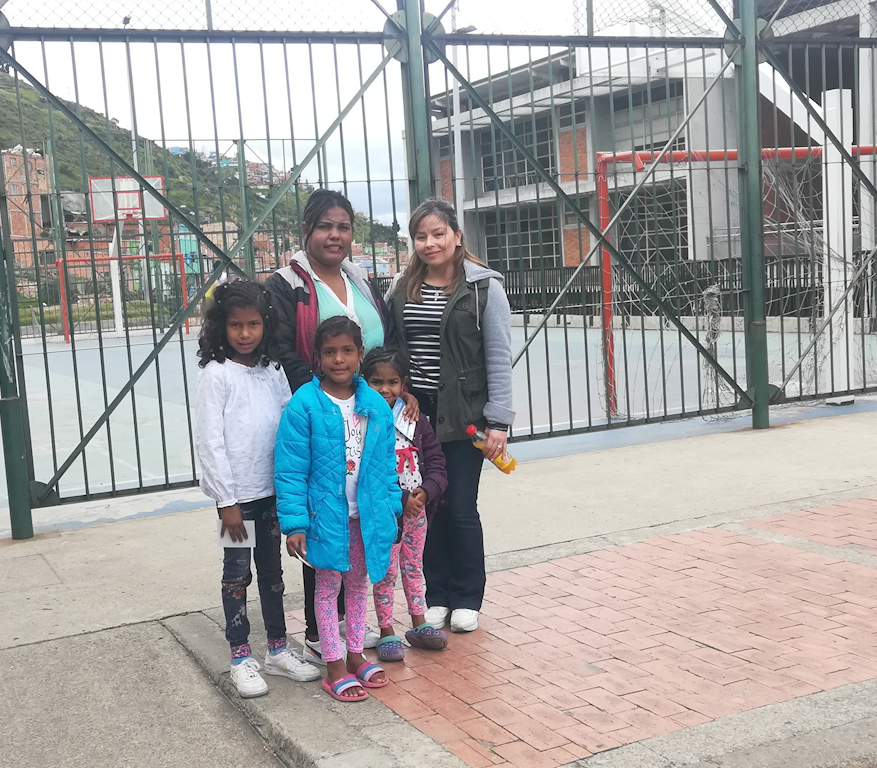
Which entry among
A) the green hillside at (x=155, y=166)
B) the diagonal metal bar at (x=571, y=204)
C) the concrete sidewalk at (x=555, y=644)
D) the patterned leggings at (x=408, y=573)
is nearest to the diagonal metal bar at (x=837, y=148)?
the diagonal metal bar at (x=571, y=204)

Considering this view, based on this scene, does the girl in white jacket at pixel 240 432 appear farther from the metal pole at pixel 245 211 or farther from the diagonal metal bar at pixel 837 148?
the diagonal metal bar at pixel 837 148

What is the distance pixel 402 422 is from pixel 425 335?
45 cm

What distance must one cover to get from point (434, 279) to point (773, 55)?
537 centimetres

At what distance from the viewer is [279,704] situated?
360 cm

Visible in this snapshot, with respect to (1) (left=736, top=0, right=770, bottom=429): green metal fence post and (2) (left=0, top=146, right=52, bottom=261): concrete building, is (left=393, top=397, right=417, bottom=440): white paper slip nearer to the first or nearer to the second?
(2) (left=0, top=146, right=52, bottom=261): concrete building

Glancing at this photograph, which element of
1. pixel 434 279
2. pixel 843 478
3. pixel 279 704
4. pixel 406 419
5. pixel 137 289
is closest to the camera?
pixel 279 704

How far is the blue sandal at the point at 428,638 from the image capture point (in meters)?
4.03

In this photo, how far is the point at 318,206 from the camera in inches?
156

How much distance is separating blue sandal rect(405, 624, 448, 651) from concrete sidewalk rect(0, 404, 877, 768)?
0.22 feet

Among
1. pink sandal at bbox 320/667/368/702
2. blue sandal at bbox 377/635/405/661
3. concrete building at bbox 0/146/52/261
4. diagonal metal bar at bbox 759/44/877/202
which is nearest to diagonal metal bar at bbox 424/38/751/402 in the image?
diagonal metal bar at bbox 759/44/877/202

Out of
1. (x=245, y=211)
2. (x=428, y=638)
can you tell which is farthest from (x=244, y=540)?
(x=245, y=211)

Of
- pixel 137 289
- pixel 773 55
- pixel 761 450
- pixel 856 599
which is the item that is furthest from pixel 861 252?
pixel 137 289

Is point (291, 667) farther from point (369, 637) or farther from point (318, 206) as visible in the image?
point (318, 206)

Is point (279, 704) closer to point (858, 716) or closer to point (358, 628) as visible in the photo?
point (358, 628)
